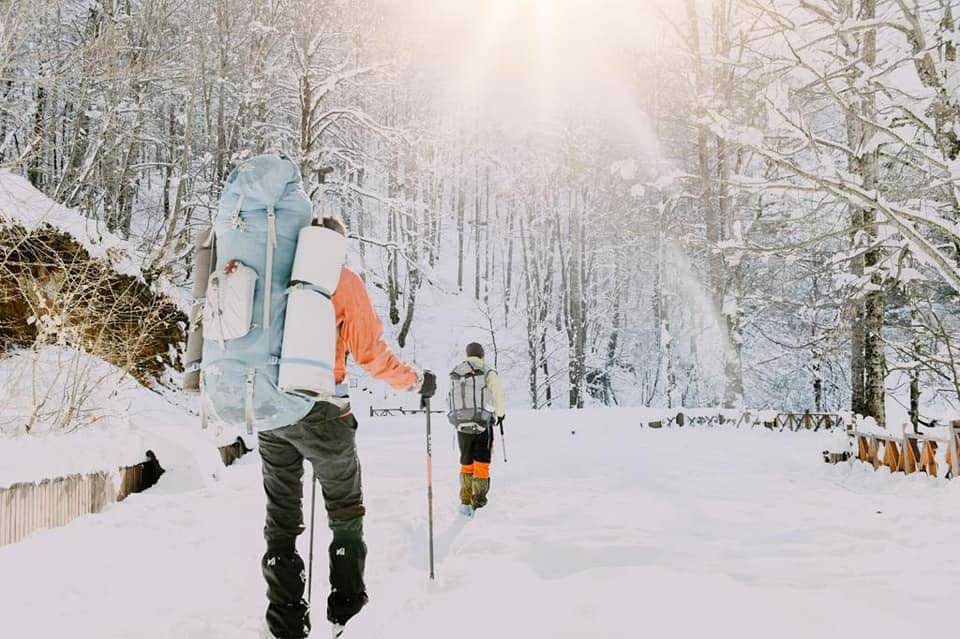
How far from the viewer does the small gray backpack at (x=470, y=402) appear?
8.11m

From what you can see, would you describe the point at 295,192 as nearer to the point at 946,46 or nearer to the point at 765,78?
the point at 765,78

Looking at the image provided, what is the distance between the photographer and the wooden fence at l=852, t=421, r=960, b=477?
9.30 m

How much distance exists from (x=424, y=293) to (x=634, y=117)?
16.8m

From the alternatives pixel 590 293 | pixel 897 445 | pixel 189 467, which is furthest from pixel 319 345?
pixel 590 293

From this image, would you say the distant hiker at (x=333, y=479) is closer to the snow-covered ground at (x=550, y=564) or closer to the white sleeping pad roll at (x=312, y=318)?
the white sleeping pad roll at (x=312, y=318)

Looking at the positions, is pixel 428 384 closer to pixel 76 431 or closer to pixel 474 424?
pixel 474 424

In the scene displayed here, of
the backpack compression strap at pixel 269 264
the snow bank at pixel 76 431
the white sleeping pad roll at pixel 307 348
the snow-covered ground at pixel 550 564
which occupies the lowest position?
the snow-covered ground at pixel 550 564

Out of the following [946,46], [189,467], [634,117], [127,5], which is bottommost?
[189,467]

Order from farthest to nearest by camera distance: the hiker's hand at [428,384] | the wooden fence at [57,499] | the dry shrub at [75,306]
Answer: the dry shrub at [75,306] < the wooden fence at [57,499] < the hiker's hand at [428,384]

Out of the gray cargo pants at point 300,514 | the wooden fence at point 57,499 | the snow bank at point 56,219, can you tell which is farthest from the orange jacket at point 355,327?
the snow bank at point 56,219

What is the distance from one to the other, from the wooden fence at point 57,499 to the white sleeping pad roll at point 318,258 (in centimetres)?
331

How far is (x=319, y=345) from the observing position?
3.26 meters

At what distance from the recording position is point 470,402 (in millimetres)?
8164

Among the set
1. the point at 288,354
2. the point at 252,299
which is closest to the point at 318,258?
the point at 252,299
